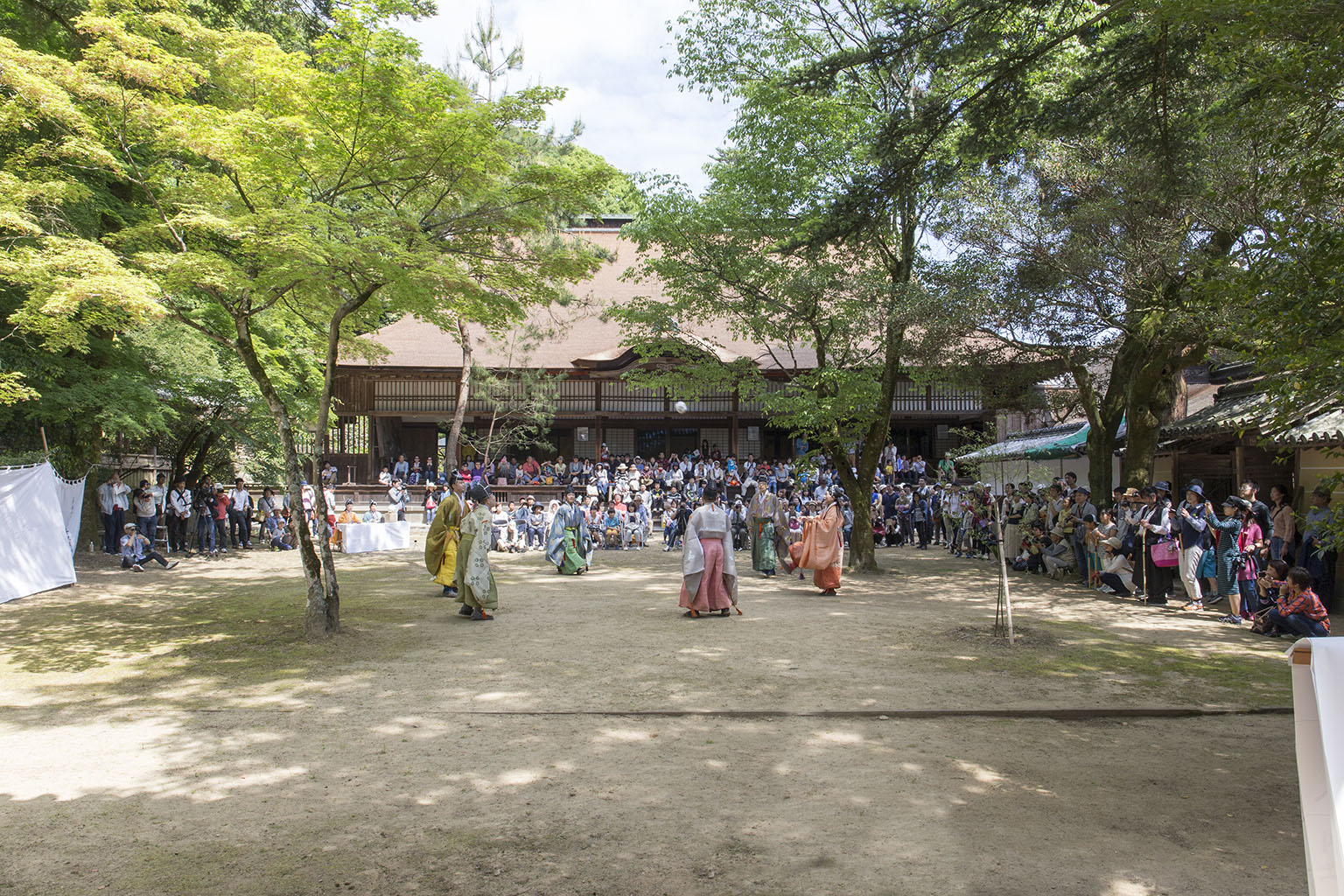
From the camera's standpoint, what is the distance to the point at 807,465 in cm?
1375

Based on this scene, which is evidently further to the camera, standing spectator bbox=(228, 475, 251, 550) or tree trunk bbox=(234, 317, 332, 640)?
standing spectator bbox=(228, 475, 251, 550)

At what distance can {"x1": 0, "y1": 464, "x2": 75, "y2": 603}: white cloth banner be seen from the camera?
388 inches

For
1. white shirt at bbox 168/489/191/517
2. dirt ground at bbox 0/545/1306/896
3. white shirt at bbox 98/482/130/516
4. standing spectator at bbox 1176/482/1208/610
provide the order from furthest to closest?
white shirt at bbox 168/489/191/517 → white shirt at bbox 98/482/130/516 → standing spectator at bbox 1176/482/1208/610 → dirt ground at bbox 0/545/1306/896

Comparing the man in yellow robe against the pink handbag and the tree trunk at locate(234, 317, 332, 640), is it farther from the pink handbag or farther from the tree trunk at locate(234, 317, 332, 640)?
the pink handbag

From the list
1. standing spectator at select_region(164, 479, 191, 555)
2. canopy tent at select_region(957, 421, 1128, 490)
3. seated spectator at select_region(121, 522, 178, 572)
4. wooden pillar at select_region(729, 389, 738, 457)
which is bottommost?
seated spectator at select_region(121, 522, 178, 572)

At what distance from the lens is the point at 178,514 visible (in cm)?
1573

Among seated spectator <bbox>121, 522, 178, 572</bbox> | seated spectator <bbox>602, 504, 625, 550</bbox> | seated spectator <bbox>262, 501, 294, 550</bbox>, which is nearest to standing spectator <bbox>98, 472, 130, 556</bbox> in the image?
seated spectator <bbox>121, 522, 178, 572</bbox>

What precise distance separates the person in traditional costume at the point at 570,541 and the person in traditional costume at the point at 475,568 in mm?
3963

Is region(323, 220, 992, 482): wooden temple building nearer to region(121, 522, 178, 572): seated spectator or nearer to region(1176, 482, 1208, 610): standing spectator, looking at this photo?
region(121, 522, 178, 572): seated spectator

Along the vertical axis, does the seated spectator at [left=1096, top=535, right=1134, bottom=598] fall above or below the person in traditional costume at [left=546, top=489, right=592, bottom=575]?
below

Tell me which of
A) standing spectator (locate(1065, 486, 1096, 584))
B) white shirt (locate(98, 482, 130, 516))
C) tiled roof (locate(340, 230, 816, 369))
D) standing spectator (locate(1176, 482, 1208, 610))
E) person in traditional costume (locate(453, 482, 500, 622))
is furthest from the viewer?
tiled roof (locate(340, 230, 816, 369))

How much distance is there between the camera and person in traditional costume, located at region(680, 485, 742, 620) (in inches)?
365

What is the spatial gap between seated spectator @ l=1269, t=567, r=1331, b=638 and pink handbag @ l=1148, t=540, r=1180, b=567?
1903 millimetres

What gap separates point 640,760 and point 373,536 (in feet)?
45.5
